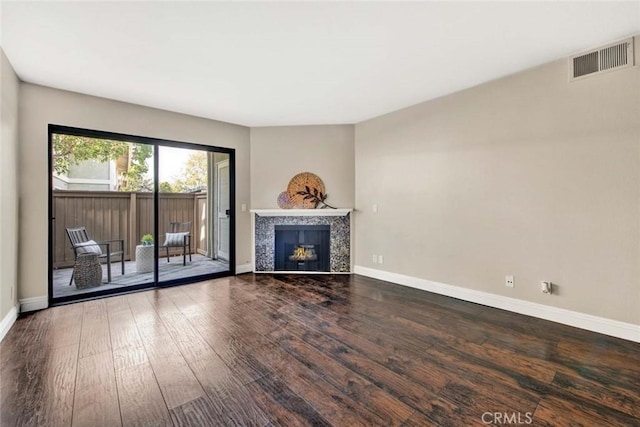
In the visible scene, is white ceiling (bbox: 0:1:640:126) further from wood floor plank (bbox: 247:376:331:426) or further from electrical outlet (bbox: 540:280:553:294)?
wood floor plank (bbox: 247:376:331:426)

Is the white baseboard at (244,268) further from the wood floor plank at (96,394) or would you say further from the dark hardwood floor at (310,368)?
the wood floor plank at (96,394)

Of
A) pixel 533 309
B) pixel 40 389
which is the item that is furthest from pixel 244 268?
pixel 533 309

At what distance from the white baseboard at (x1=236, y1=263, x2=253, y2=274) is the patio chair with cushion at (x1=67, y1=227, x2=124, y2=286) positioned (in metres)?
1.74

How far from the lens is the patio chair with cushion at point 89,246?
360cm

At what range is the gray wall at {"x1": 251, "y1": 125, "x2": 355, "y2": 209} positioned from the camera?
15.5ft

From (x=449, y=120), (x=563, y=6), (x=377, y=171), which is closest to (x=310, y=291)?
(x=377, y=171)

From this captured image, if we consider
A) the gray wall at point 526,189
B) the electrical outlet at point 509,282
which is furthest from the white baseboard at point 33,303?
the electrical outlet at point 509,282

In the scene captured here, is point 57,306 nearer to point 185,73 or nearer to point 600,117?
point 185,73

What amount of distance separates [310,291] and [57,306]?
294cm

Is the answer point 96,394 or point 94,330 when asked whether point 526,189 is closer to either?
point 96,394

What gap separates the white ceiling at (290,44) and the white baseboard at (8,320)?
2.38m

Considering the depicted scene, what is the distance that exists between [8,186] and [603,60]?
18.3 ft

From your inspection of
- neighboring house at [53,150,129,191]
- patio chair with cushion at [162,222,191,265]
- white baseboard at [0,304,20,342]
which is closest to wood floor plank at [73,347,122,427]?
white baseboard at [0,304,20,342]

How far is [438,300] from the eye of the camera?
335 cm
